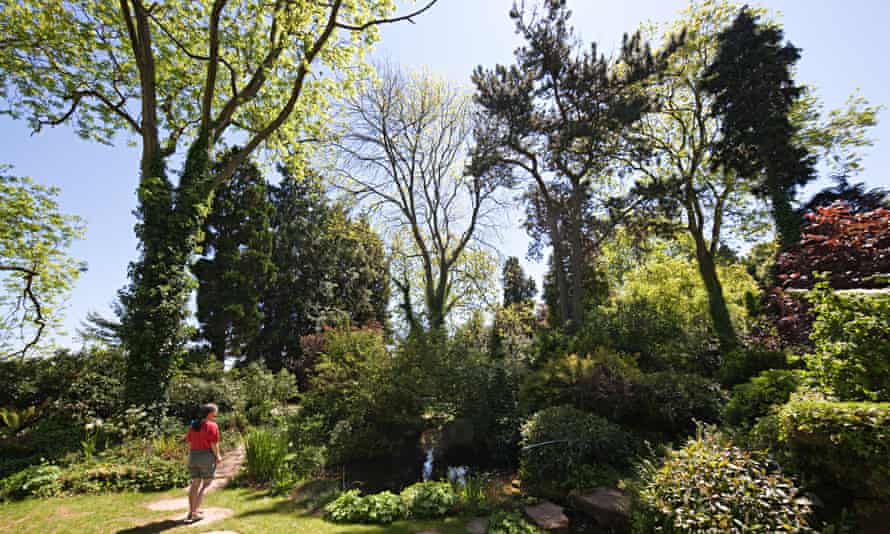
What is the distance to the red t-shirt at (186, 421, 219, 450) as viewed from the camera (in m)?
4.73

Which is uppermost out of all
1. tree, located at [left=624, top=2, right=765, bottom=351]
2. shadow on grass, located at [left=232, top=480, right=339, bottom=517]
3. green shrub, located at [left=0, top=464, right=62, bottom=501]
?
tree, located at [left=624, top=2, right=765, bottom=351]

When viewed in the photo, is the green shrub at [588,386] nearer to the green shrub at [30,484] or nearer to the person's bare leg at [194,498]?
the person's bare leg at [194,498]

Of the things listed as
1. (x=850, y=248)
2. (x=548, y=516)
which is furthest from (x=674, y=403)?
(x=850, y=248)

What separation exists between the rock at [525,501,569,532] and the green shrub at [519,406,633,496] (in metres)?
0.45

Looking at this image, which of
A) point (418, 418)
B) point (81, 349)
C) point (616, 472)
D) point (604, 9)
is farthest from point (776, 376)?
point (81, 349)

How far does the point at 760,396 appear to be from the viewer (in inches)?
180

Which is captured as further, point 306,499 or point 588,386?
point 588,386

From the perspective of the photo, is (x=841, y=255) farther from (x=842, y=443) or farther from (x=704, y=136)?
(x=704, y=136)

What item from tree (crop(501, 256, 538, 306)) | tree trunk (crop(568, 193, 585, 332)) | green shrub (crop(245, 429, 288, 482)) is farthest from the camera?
tree (crop(501, 256, 538, 306))

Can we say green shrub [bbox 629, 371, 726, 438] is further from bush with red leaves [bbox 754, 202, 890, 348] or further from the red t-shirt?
the red t-shirt

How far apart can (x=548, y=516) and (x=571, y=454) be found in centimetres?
106

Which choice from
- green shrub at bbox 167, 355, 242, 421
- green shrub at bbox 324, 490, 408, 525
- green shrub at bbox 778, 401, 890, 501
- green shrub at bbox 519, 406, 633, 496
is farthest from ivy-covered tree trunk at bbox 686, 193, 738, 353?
green shrub at bbox 167, 355, 242, 421

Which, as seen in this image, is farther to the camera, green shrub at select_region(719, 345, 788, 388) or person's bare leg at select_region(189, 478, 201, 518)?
Result: green shrub at select_region(719, 345, 788, 388)

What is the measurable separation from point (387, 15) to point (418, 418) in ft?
31.5
